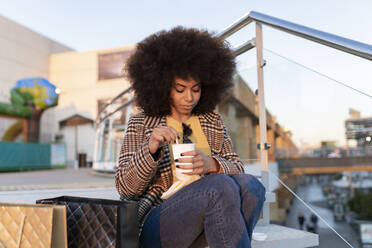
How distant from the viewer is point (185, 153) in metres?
1.04

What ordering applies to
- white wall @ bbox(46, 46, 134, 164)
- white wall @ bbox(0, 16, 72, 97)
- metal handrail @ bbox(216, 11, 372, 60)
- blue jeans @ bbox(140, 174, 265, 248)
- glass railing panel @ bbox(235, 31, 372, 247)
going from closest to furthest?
blue jeans @ bbox(140, 174, 265, 248) → metal handrail @ bbox(216, 11, 372, 60) → glass railing panel @ bbox(235, 31, 372, 247) → white wall @ bbox(0, 16, 72, 97) → white wall @ bbox(46, 46, 134, 164)

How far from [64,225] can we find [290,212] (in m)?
1.81

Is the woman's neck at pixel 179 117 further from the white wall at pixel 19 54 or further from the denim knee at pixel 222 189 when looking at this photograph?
the white wall at pixel 19 54

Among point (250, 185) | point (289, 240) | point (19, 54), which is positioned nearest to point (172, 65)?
point (250, 185)

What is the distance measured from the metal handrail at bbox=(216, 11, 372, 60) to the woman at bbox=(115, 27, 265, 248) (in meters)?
0.33

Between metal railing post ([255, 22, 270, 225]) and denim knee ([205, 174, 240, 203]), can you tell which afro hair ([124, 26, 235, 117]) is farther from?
denim knee ([205, 174, 240, 203])

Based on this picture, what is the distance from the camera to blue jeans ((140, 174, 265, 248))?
99 cm

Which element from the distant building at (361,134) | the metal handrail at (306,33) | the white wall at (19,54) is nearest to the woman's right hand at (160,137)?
the metal handrail at (306,33)

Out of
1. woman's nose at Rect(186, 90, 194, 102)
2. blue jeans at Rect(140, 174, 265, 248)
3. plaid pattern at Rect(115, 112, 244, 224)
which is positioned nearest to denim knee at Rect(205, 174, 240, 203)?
blue jeans at Rect(140, 174, 265, 248)

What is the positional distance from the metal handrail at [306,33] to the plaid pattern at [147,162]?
615 millimetres

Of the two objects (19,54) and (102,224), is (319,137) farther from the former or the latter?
(19,54)

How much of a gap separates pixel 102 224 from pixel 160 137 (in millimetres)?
356

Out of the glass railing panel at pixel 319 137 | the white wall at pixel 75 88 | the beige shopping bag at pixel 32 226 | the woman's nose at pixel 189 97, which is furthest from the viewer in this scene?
the white wall at pixel 75 88

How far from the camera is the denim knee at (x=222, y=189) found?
3.26 ft
